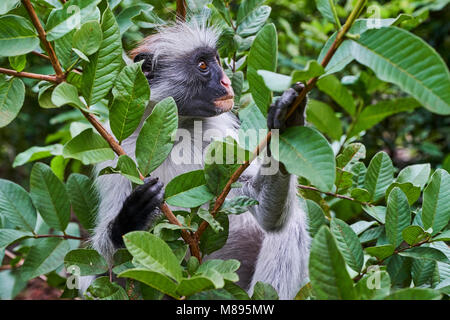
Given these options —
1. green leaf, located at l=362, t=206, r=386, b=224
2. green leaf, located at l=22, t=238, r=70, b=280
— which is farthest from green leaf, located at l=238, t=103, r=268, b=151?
green leaf, located at l=22, t=238, r=70, b=280

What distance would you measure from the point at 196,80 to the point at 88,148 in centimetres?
173

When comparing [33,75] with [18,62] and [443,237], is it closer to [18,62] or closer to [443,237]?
[18,62]

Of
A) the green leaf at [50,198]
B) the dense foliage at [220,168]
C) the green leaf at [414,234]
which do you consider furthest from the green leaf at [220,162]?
the green leaf at [50,198]

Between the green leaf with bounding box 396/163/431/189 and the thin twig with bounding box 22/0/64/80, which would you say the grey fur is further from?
the thin twig with bounding box 22/0/64/80

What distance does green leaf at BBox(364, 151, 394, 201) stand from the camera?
7.95 feet

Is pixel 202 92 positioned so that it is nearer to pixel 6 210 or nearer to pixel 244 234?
pixel 244 234

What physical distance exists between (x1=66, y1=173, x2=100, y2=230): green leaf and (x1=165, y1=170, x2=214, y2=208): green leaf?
946 mm

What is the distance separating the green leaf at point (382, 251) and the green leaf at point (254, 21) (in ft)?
4.60

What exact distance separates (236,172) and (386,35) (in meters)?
0.71

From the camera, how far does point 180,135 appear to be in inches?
130

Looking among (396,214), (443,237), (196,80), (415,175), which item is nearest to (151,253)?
(396,214)

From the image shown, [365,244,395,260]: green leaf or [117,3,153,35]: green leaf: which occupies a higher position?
[117,3,153,35]: green leaf

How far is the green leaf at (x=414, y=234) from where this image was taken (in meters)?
2.00

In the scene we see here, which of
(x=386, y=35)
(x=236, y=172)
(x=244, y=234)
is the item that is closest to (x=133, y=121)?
(x=236, y=172)
